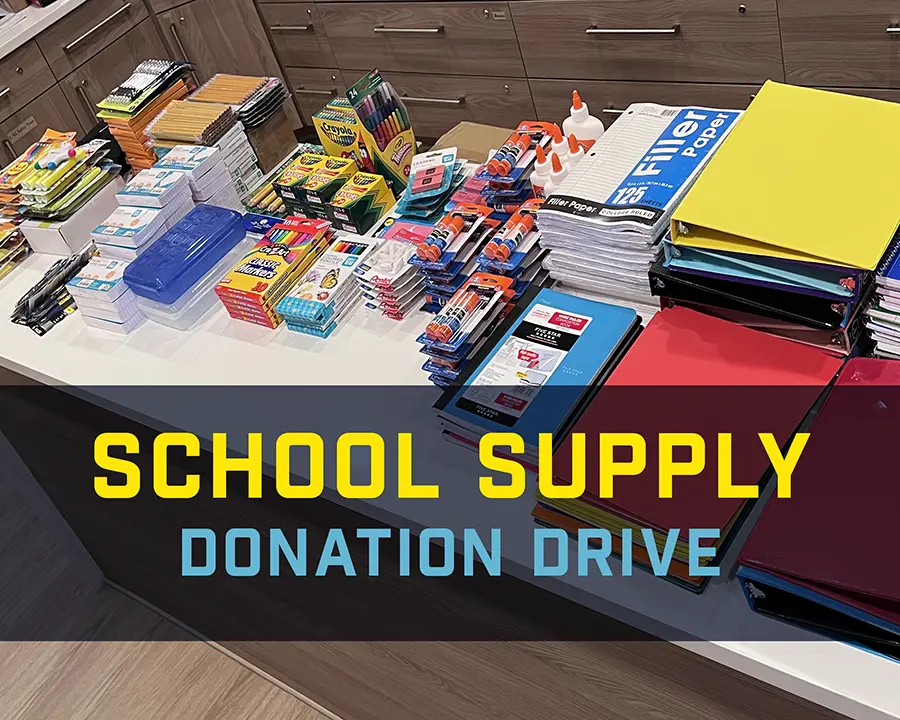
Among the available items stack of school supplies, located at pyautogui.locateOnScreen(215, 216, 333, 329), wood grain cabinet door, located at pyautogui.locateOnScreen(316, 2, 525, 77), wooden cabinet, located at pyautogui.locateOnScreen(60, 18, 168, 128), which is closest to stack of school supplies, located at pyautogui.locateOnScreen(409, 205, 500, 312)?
stack of school supplies, located at pyautogui.locateOnScreen(215, 216, 333, 329)

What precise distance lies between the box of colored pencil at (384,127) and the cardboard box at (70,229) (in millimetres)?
715

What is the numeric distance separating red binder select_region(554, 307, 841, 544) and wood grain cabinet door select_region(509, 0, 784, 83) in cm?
181

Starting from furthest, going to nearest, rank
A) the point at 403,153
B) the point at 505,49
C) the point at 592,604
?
the point at 505,49 < the point at 403,153 < the point at 592,604

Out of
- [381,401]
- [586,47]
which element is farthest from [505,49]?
[381,401]

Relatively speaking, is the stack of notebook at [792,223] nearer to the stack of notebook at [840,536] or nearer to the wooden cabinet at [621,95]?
the stack of notebook at [840,536]

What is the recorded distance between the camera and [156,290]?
5.92 feet

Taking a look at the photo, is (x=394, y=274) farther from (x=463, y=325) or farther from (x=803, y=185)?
(x=803, y=185)

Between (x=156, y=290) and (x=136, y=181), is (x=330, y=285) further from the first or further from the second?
(x=136, y=181)

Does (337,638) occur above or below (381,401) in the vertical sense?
below

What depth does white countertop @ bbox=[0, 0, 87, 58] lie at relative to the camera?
3.74 meters

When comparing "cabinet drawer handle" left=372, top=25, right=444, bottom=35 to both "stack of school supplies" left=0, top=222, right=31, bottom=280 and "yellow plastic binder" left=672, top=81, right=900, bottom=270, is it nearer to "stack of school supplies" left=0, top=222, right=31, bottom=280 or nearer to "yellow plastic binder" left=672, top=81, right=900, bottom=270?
"stack of school supplies" left=0, top=222, right=31, bottom=280

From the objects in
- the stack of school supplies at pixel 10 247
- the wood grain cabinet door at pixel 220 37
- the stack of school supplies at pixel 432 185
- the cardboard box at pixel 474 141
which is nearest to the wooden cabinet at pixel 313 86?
the wood grain cabinet door at pixel 220 37

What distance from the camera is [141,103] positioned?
225cm

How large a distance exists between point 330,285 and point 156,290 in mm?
346
